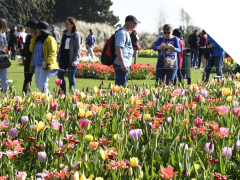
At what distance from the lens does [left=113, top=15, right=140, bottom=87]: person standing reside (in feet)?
16.2

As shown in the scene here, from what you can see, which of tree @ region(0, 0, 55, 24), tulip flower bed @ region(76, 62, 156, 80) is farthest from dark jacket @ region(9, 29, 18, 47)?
tree @ region(0, 0, 55, 24)

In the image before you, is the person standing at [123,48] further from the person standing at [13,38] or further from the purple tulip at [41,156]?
the person standing at [13,38]

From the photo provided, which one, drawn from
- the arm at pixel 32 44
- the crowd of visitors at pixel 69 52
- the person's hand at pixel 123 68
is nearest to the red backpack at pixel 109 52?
the crowd of visitors at pixel 69 52

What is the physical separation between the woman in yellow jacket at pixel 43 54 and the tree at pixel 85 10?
3737cm

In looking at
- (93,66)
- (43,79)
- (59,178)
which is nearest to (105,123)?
(59,178)

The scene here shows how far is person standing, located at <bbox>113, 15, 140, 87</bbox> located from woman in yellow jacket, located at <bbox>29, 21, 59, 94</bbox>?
0.97m

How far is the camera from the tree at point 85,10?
42312 mm

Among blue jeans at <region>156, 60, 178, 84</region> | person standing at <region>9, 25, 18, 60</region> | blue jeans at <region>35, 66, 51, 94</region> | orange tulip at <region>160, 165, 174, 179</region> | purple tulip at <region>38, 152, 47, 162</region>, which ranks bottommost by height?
purple tulip at <region>38, 152, 47, 162</region>

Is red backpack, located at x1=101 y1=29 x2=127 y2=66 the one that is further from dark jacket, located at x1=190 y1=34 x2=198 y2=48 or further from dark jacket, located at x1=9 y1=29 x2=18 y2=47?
dark jacket, located at x1=9 y1=29 x2=18 y2=47

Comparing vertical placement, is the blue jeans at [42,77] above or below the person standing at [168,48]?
below

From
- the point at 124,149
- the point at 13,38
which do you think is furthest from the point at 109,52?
the point at 13,38

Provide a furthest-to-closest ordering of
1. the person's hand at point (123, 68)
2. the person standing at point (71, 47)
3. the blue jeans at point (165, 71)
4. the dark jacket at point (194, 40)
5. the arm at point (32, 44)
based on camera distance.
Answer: the dark jacket at point (194, 40), the person standing at point (71, 47), the blue jeans at point (165, 71), the arm at point (32, 44), the person's hand at point (123, 68)

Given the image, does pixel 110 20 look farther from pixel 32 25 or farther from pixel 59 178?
pixel 59 178

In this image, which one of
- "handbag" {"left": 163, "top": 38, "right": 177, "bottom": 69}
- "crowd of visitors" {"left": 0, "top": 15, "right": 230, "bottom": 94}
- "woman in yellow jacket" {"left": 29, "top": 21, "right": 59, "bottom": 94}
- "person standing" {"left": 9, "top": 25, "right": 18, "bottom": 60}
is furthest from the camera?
"person standing" {"left": 9, "top": 25, "right": 18, "bottom": 60}
